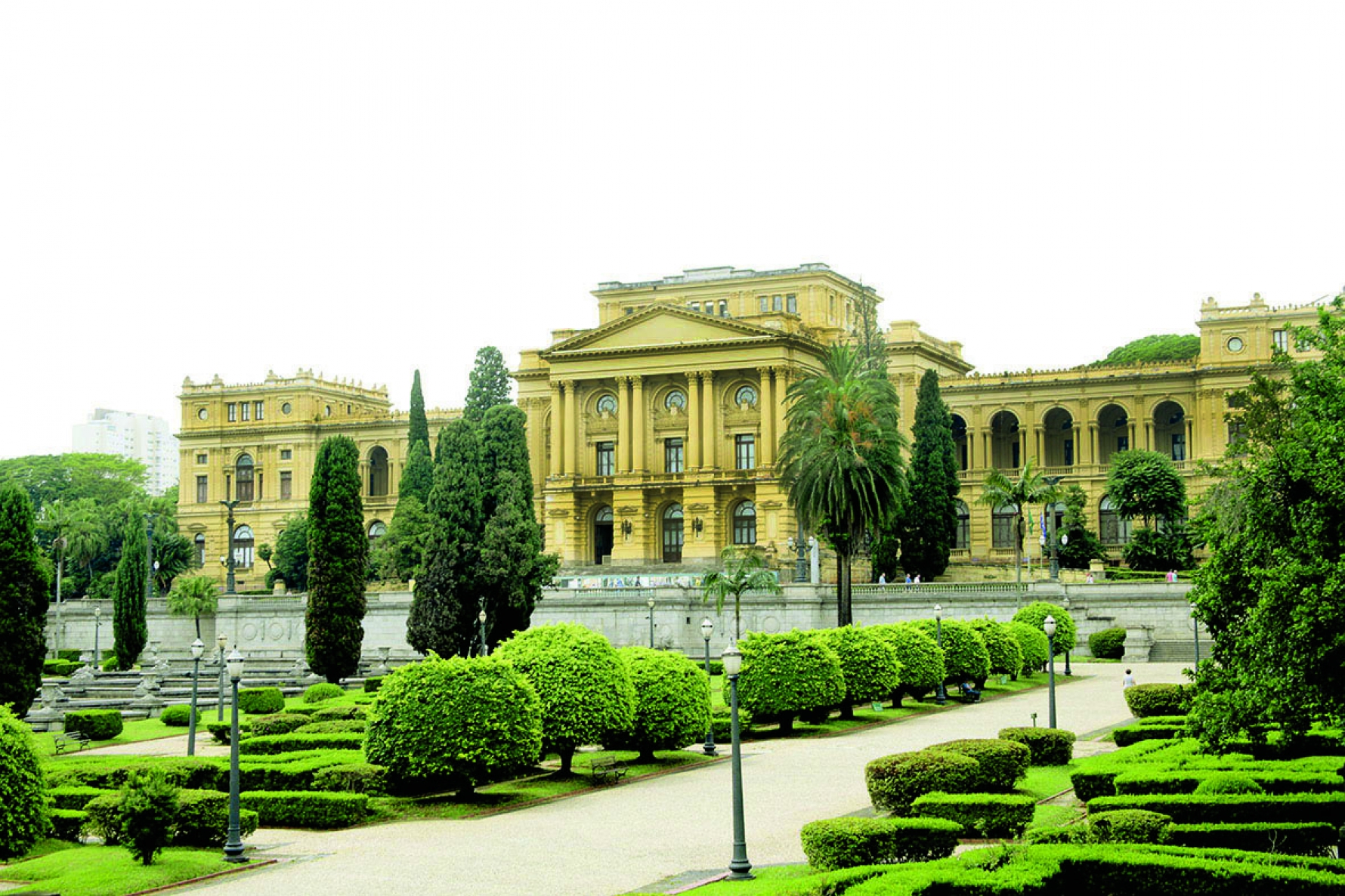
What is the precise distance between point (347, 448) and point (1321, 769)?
41582 mm

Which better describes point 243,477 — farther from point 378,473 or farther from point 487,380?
point 487,380

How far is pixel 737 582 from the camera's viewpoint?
65875mm

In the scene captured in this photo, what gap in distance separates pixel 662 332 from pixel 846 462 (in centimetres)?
3568

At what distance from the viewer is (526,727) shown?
1160 inches

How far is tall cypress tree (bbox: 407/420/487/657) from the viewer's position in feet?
176

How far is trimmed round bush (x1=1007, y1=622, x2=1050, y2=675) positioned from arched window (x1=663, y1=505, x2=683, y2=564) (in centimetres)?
3832

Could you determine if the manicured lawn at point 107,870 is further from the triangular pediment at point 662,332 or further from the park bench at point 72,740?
the triangular pediment at point 662,332

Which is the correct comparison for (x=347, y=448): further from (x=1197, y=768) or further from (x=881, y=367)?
(x=1197, y=768)

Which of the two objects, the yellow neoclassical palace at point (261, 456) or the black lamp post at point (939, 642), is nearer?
the black lamp post at point (939, 642)

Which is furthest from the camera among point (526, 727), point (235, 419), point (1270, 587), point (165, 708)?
point (235, 419)

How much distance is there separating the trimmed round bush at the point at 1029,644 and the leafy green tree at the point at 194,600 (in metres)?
45.6

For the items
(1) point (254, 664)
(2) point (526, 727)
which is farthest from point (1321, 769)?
(1) point (254, 664)

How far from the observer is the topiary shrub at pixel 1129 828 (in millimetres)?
19125

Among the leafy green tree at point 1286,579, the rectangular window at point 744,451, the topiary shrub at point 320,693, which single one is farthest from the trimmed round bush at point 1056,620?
the rectangular window at point 744,451
